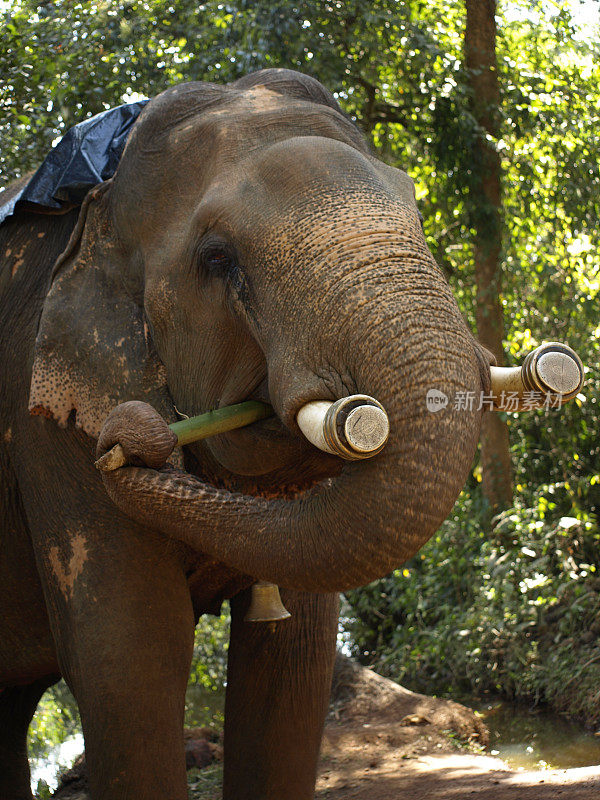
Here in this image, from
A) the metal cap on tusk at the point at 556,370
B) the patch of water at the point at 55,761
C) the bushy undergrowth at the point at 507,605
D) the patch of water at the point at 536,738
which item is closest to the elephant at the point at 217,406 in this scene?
the metal cap on tusk at the point at 556,370

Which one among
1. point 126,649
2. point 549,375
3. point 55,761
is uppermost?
point 549,375

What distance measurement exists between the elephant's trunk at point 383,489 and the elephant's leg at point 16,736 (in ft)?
7.92

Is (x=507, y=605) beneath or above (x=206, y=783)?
beneath

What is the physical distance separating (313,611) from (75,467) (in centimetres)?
98

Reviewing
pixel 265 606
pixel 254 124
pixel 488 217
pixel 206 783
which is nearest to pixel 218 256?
pixel 254 124

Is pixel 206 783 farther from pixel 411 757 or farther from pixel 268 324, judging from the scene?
pixel 268 324

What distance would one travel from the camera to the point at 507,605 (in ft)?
22.2

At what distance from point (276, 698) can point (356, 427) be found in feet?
5.55

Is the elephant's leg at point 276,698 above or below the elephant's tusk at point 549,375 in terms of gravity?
below

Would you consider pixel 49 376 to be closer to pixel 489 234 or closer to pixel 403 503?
pixel 403 503

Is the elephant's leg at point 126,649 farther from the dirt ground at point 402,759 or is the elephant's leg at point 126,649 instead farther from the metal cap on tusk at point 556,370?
the dirt ground at point 402,759

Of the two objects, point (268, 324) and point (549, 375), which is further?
point (268, 324)

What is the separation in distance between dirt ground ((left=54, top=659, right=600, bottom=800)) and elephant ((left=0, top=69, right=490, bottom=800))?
898mm

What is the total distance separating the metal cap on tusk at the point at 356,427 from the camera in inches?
85.5
